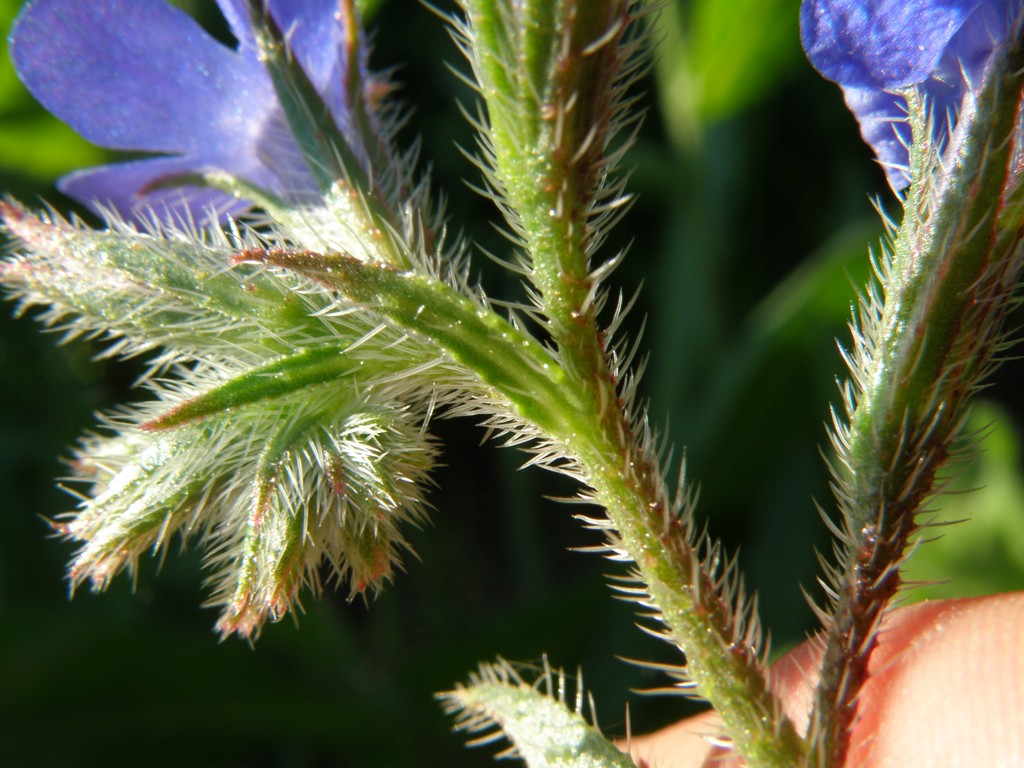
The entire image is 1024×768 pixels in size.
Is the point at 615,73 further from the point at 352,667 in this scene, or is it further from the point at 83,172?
the point at 352,667

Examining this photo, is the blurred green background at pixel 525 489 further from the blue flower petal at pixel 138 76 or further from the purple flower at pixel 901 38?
the purple flower at pixel 901 38

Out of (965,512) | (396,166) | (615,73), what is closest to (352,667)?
(965,512)

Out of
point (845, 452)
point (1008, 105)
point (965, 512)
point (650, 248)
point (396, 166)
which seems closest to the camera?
point (1008, 105)

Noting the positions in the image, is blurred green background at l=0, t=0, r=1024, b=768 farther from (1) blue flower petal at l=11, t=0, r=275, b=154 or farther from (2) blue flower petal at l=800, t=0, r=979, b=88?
(2) blue flower petal at l=800, t=0, r=979, b=88

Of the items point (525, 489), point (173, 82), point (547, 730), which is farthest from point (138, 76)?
point (525, 489)

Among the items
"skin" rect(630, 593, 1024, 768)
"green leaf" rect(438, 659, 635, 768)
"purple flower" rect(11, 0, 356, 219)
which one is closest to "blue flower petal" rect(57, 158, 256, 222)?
"purple flower" rect(11, 0, 356, 219)

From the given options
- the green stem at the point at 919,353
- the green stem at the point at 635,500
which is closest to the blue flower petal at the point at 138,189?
the green stem at the point at 635,500

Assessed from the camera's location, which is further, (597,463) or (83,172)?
(83,172)

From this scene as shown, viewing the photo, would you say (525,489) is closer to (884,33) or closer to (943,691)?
(943,691)
